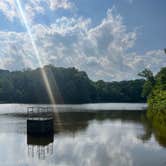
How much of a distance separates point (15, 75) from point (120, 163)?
129838mm

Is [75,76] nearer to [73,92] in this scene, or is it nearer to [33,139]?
[73,92]

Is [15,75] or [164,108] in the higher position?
[15,75]

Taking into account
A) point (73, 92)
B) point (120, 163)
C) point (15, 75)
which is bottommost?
point (120, 163)

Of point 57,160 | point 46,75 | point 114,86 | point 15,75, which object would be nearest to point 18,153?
point 57,160

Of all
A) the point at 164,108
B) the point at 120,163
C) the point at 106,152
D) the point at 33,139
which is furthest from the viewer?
the point at 164,108

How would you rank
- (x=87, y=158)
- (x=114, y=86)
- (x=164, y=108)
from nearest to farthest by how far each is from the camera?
1. (x=87, y=158)
2. (x=164, y=108)
3. (x=114, y=86)

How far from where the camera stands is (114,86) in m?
170

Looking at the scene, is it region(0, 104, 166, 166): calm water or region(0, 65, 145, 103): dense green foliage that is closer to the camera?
region(0, 104, 166, 166): calm water

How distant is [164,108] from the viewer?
6366cm

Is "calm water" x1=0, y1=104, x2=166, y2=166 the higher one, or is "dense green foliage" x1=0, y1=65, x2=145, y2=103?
"dense green foliage" x1=0, y1=65, x2=145, y2=103

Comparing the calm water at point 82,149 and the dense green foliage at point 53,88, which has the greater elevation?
the dense green foliage at point 53,88

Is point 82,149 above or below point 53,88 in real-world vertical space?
below

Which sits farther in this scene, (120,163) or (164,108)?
(164,108)

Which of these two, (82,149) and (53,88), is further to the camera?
(53,88)
